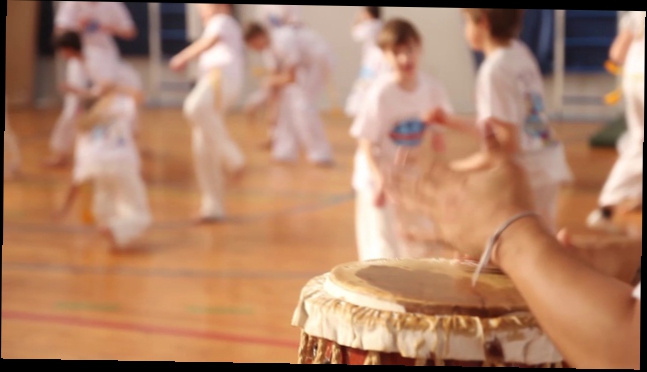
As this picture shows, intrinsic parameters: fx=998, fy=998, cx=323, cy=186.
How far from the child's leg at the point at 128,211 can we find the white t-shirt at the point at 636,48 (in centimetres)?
250

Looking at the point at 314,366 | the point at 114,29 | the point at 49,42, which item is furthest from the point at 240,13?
the point at 314,366

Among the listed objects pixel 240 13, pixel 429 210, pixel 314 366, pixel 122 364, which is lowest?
pixel 122 364

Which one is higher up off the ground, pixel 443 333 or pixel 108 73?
pixel 108 73

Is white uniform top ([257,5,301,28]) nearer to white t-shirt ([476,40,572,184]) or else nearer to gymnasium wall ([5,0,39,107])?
white t-shirt ([476,40,572,184])

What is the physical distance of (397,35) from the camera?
11.4 ft

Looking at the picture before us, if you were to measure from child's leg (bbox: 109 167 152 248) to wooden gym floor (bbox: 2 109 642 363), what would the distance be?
10 centimetres

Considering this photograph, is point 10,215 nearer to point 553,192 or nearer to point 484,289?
point 553,192

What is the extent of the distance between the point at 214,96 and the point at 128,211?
2.85 feet

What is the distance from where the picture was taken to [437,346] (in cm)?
162

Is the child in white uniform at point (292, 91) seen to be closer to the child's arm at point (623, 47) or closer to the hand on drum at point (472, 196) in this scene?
the child's arm at point (623, 47)

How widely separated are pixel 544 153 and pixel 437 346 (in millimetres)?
1655

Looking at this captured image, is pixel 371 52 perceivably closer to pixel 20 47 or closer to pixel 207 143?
pixel 207 143

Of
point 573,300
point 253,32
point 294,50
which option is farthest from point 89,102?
point 573,300

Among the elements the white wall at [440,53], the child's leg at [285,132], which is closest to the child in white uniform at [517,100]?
the child's leg at [285,132]
